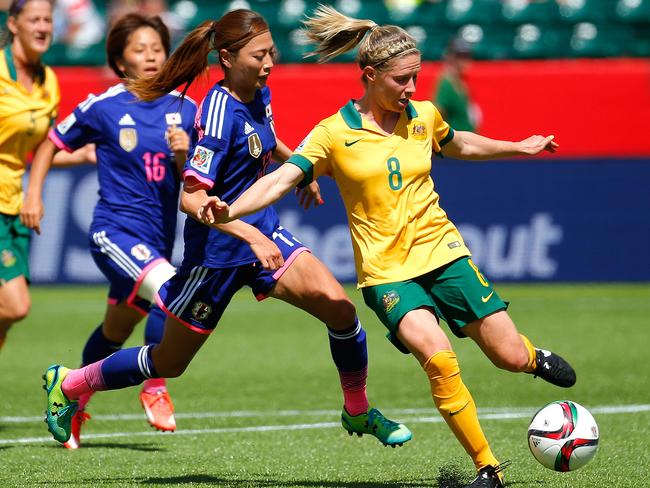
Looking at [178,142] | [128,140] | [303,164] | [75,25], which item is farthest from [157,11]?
[303,164]

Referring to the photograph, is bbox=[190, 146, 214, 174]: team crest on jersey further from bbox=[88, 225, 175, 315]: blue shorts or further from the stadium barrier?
the stadium barrier

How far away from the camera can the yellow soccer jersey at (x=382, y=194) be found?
5652mm

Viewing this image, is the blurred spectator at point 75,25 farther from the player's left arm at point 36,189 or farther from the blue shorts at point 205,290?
the blue shorts at point 205,290

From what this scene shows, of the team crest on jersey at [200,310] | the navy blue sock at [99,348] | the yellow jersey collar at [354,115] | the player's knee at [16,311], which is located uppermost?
the yellow jersey collar at [354,115]

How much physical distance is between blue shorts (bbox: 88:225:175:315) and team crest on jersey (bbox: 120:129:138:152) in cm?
49

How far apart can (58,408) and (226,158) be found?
1.57 m

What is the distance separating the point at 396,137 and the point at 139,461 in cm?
224

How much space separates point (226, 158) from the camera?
6.00 m

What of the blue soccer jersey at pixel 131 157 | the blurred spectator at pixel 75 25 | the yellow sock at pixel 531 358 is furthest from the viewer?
the blurred spectator at pixel 75 25

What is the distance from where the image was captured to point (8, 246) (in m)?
7.63

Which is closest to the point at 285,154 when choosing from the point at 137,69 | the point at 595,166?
the point at 137,69

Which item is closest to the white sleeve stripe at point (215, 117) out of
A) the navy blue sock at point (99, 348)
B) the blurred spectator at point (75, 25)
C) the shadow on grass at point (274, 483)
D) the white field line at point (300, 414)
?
the shadow on grass at point (274, 483)

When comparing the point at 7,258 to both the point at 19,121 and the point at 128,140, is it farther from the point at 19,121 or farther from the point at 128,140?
the point at 128,140

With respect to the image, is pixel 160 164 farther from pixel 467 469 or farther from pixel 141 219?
pixel 467 469
